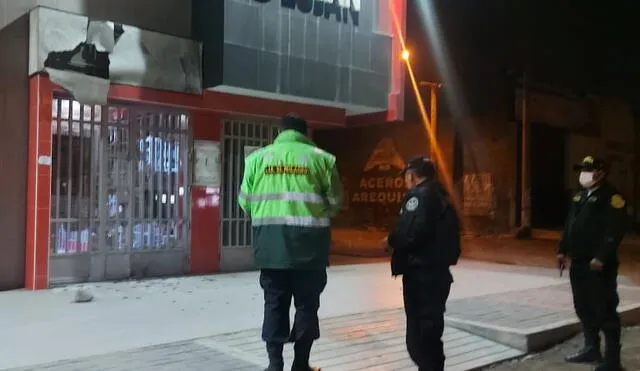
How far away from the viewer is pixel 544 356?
20.2ft

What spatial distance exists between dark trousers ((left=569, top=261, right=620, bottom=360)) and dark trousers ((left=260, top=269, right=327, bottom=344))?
2.60 meters

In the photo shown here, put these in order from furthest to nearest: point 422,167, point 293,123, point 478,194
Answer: point 478,194
point 422,167
point 293,123

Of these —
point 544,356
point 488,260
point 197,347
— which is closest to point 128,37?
point 197,347

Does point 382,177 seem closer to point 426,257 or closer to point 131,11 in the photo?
point 131,11

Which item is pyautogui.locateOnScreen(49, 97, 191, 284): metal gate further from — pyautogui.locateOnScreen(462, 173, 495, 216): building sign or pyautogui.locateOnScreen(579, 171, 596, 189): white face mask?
pyautogui.locateOnScreen(462, 173, 495, 216): building sign

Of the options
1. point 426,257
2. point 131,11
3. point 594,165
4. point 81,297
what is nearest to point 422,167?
point 426,257

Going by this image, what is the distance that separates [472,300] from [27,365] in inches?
208

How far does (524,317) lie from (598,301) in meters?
1.67

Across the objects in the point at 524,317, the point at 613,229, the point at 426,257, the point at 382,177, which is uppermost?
the point at 382,177

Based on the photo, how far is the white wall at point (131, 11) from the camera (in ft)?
26.7

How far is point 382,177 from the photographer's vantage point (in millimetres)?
26922

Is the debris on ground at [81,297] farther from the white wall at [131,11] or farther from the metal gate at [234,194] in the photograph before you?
the white wall at [131,11]

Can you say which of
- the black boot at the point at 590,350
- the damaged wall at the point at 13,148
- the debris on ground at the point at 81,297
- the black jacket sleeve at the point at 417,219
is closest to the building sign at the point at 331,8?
the damaged wall at the point at 13,148

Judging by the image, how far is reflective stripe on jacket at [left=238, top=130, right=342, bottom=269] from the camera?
422cm
